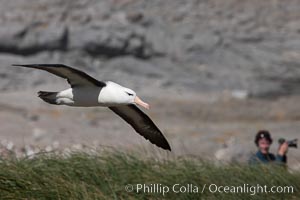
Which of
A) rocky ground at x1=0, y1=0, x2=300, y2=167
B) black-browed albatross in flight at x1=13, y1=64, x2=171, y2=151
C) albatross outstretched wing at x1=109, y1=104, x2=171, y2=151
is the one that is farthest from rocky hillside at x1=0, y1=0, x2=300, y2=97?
black-browed albatross in flight at x1=13, y1=64, x2=171, y2=151

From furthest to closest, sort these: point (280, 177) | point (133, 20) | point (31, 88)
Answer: point (133, 20) → point (31, 88) → point (280, 177)

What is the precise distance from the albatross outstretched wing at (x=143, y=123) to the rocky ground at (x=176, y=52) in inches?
273

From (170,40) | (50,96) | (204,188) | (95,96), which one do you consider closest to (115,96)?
(95,96)

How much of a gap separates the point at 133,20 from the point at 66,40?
4.06ft

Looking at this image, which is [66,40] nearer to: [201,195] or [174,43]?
[174,43]

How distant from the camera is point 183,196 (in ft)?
27.0

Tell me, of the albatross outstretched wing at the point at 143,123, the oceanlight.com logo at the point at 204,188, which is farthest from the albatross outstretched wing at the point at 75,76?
the albatross outstretched wing at the point at 143,123

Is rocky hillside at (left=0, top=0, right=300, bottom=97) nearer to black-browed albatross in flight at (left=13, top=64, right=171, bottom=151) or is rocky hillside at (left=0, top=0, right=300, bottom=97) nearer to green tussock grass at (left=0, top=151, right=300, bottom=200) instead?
green tussock grass at (left=0, top=151, right=300, bottom=200)

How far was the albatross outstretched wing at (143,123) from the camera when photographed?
9516 mm

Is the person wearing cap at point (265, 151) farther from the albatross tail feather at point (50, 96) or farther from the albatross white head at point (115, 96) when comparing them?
the albatross tail feather at point (50, 96)

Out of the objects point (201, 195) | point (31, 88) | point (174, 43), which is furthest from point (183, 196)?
point (174, 43)

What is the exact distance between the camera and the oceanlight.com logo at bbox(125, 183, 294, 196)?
826 centimetres

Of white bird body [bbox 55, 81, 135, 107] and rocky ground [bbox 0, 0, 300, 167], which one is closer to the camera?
white bird body [bbox 55, 81, 135, 107]

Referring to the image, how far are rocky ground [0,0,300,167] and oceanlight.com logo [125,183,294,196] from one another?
8.03m
